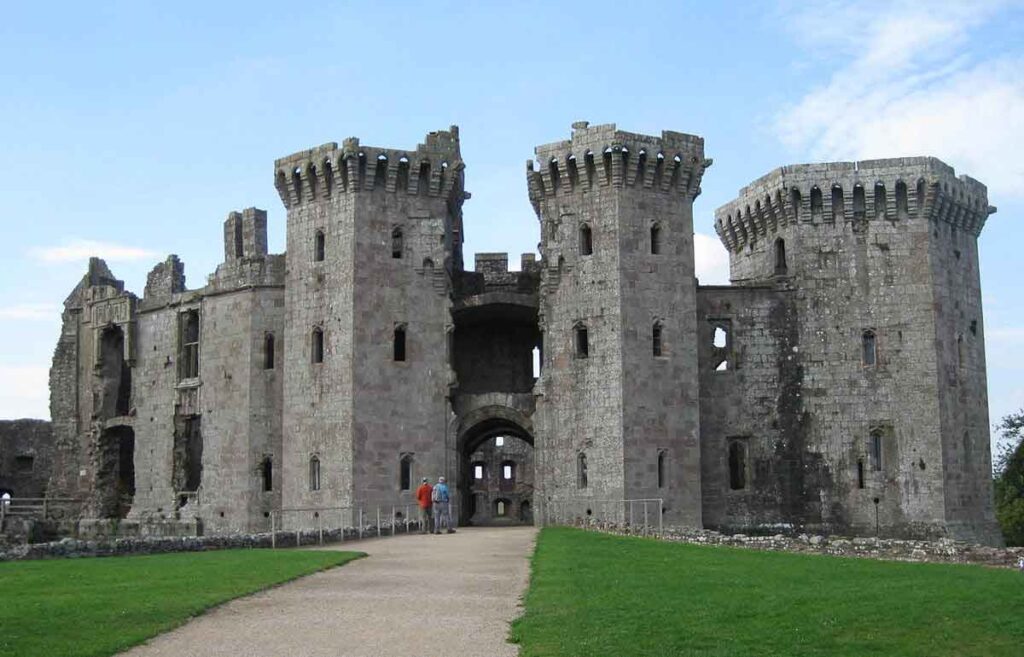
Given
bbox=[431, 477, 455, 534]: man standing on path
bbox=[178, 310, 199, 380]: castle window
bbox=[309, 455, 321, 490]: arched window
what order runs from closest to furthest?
bbox=[431, 477, 455, 534]: man standing on path < bbox=[309, 455, 321, 490]: arched window < bbox=[178, 310, 199, 380]: castle window

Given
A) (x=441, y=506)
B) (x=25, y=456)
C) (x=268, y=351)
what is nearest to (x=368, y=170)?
(x=268, y=351)

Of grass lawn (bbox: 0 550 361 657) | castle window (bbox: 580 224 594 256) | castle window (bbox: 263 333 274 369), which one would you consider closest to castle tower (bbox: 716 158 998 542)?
castle window (bbox: 580 224 594 256)

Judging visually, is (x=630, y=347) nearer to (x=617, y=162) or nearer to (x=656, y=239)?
(x=656, y=239)

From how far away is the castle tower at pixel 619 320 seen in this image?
40.8 metres

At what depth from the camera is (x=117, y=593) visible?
18.3 m

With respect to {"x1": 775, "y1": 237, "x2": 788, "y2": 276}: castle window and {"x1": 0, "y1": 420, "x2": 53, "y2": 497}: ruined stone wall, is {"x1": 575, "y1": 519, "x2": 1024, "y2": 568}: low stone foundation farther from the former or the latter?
{"x1": 0, "y1": 420, "x2": 53, "y2": 497}: ruined stone wall

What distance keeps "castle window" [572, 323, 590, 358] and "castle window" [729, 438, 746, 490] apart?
6183mm

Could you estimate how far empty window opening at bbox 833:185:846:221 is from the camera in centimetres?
4366

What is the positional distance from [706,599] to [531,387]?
2976 cm

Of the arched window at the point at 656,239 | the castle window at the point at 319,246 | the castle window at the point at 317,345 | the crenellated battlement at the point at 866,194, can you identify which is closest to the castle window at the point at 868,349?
the crenellated battlement at the point at 866,194

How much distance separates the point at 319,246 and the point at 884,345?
1946 centimetres

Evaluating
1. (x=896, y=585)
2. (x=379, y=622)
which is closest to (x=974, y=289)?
(x=896, y=585)

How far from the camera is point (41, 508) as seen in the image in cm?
5150

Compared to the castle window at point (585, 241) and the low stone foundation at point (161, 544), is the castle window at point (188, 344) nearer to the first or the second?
the castle window at point (585, 241)
